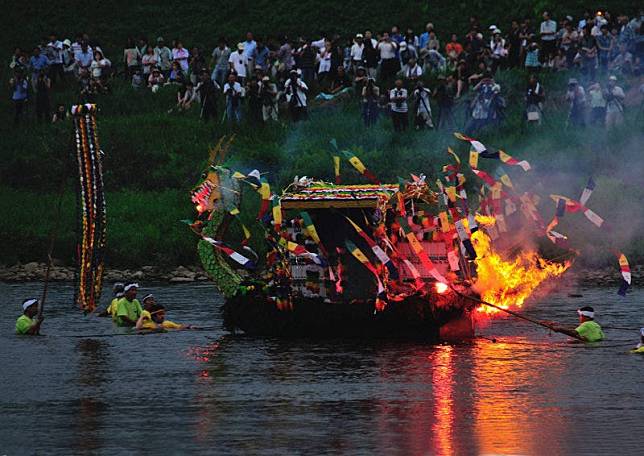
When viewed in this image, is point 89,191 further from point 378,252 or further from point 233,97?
point 233,97

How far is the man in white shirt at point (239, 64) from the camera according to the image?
52.8 metres

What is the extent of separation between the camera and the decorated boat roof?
109 ft

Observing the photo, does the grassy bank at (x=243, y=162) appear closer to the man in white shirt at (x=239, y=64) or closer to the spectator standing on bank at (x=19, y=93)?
the spectator standing on bank at (x=19, y=93)

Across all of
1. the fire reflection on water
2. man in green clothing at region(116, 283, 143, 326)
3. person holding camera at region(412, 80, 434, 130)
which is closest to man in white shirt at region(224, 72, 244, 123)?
person holding camera at region(412, 80, 434, 130)

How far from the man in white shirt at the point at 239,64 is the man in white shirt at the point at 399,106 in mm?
5092

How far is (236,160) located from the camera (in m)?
Result: 49.8

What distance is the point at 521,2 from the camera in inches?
2475

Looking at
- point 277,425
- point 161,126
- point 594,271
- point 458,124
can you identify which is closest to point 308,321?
point 277,425

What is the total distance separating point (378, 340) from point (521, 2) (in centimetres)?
3169

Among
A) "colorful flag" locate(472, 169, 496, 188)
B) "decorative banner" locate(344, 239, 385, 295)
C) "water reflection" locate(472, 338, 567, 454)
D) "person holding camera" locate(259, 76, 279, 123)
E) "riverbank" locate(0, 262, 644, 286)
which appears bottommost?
"water reflection" locate(472, 338, 567, 454)

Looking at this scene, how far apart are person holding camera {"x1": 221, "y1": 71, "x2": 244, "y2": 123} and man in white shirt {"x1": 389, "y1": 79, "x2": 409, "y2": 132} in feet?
16.0

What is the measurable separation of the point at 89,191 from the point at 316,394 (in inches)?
327

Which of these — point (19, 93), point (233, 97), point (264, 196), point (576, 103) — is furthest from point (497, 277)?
point (19, 93)

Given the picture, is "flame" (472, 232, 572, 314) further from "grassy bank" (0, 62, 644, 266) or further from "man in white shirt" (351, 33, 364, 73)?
"man in white shirt" (351, 33, 364, 73)
